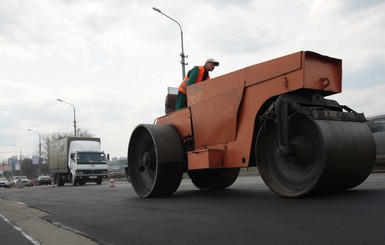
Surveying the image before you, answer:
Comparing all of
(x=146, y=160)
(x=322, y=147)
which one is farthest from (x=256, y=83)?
(x=146, y=160)

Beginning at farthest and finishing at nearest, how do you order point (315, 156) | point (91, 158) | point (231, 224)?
point (91, 158)
point (315, 156)
point (231, 224)

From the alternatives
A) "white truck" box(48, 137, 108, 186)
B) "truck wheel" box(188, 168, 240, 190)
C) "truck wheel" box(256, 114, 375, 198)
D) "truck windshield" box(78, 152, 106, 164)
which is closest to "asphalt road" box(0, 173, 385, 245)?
"truck wheel" box(256, 114, 375, 198)

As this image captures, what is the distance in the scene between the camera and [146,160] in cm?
849

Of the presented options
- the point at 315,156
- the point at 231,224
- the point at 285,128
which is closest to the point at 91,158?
the point at 285,128

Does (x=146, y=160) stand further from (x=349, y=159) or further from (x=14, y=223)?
(x=349, y=159)

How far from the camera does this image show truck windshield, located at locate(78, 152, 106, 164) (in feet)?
93.9

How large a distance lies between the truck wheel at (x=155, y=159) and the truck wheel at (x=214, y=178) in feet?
3.27

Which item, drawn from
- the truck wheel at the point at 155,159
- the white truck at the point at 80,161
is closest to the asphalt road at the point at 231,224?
the truck wheel at the point at 155,159

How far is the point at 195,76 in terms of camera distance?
8219mm

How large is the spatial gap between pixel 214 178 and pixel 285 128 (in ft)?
13.5

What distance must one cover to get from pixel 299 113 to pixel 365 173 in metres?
1.35

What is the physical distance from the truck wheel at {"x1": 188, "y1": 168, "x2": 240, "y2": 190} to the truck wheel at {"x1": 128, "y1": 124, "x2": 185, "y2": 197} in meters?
1.00

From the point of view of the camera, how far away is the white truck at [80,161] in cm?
2836

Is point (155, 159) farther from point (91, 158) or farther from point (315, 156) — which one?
point (91, 158)
